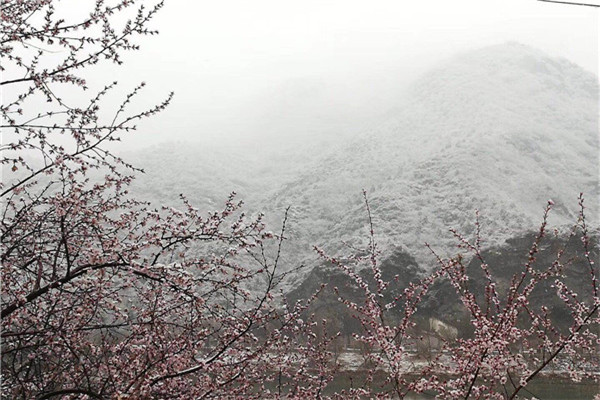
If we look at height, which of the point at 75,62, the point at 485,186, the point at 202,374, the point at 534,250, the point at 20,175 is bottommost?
the point at 485,186

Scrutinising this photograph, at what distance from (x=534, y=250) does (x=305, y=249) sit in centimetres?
5776

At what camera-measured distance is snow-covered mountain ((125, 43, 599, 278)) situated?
183ft

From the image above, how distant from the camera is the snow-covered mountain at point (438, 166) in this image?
55.7 meters

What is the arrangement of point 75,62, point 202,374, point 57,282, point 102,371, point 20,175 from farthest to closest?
point 20,175, point 202,374, point 102,371, point 75,62, point 57,282

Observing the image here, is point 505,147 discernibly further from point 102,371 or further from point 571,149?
point 102,371

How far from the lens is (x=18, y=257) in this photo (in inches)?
145

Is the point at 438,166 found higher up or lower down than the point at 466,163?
lower down

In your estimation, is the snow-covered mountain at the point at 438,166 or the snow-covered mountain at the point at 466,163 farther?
the snow-covered mountain at the point at 438,166

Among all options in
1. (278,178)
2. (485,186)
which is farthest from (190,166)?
(485,186)

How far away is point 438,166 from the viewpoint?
64562 millimetres

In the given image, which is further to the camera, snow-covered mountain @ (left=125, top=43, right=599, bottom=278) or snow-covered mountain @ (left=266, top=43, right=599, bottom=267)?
snow-covered mountain @ (left=125, top=43, right=599, bottom=278)

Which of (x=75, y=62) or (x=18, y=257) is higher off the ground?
(x=75, y=62)

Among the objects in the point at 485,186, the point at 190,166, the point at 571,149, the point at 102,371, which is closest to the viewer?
the point at 102,371

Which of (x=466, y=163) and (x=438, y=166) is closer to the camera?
(x=466, y=163)
